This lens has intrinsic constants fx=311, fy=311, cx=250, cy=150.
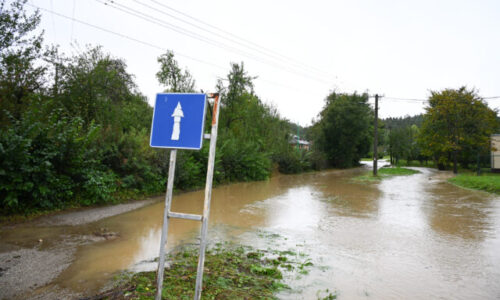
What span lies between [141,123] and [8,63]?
324 inches

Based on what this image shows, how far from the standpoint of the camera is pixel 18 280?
4.10 m

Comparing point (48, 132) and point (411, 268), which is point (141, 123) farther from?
point (411, 268)

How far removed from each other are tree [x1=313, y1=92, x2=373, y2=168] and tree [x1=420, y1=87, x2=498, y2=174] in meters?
7.45

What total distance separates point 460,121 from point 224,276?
31.8 meters

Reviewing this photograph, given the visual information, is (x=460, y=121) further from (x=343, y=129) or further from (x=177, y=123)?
(x=177, y=123)

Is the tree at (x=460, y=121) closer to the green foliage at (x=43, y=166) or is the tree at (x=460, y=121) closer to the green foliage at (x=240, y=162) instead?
the green foliage at (x=240, y=162)

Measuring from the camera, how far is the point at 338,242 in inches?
259

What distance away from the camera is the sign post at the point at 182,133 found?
296 cm

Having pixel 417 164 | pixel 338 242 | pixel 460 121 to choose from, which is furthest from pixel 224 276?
pixel 417 164

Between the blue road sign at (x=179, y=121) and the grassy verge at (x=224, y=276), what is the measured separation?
172cm

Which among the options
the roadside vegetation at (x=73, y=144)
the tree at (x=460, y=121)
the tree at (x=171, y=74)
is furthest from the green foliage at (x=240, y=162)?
the tree at (x=460, y=121)

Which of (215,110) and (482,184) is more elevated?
(215,110)

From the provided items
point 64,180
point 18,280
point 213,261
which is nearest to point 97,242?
point 18,280

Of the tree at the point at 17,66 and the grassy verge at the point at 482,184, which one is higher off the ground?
the tree at the point at 17,66
